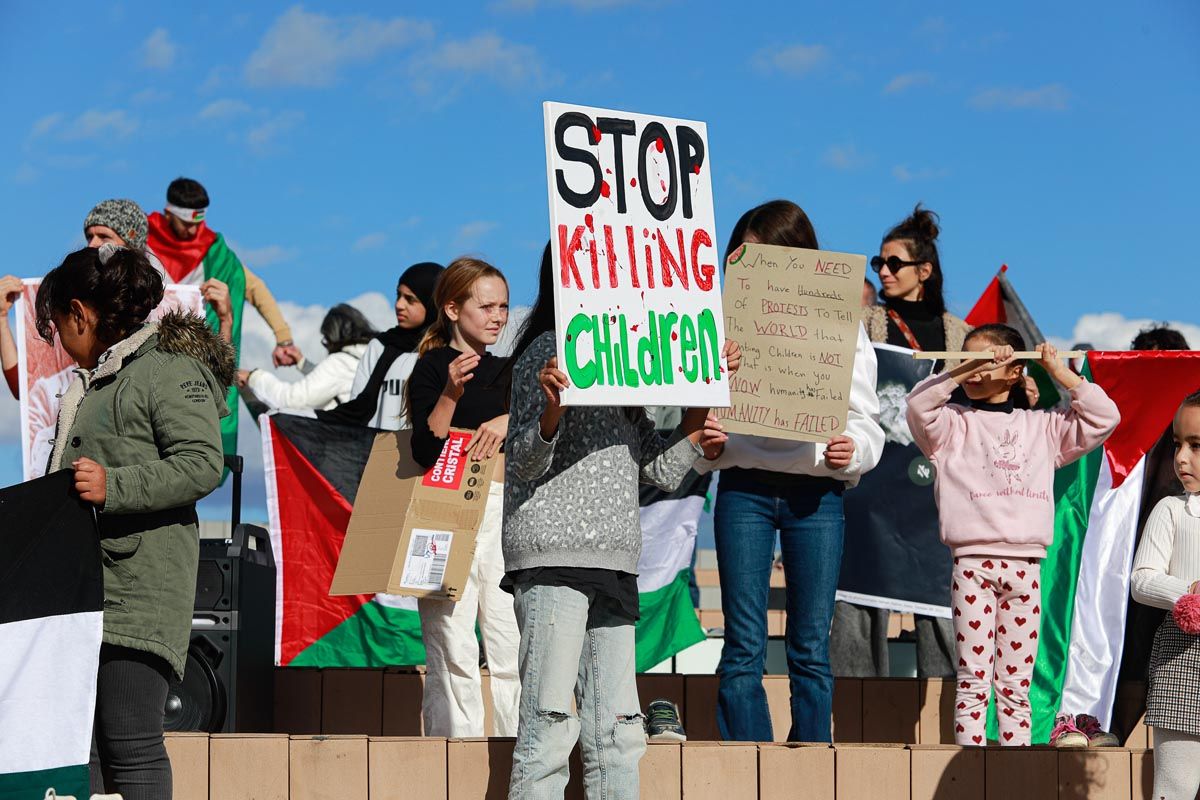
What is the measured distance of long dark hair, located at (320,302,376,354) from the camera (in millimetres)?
7102

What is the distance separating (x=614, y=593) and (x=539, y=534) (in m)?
0.24

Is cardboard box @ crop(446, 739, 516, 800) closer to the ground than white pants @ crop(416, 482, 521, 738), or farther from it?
closer to the ground

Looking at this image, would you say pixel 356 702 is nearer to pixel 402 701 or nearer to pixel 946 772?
pixel 402 701

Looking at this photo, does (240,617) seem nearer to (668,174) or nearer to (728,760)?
(728,760)

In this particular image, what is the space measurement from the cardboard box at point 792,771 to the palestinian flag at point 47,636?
1.82 meters

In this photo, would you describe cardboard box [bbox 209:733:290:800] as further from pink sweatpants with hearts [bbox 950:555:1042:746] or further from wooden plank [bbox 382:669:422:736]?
pink sweatpants with hearts [bbox 950:555:1042:746]

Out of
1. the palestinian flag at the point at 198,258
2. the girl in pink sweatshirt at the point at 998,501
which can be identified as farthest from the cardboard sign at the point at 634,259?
the palestinian flag at the point at 198,258

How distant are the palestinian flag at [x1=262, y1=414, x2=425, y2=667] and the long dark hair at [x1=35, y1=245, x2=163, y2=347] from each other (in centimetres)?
256

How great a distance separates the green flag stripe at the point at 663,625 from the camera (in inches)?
269

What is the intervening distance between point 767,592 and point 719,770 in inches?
23.5

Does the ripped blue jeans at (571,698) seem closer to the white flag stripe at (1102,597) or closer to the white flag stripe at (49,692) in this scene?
the white flag stripe at (49,692)

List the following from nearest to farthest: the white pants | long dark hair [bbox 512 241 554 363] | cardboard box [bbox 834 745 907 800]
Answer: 1. long dark hair [bbox 512 241 554 363]
2. cardboard box [bbox 834 745 907 800]
3. the white pants

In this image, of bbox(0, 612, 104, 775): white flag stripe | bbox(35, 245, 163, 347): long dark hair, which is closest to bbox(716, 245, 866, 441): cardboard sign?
bbox(35, 245, 163, 347): long dark hair

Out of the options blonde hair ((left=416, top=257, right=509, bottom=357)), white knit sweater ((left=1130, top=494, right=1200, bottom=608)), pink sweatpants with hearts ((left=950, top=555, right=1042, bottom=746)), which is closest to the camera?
white knit sweater ((left=1130, top=494, right=1200, bottom=608))
